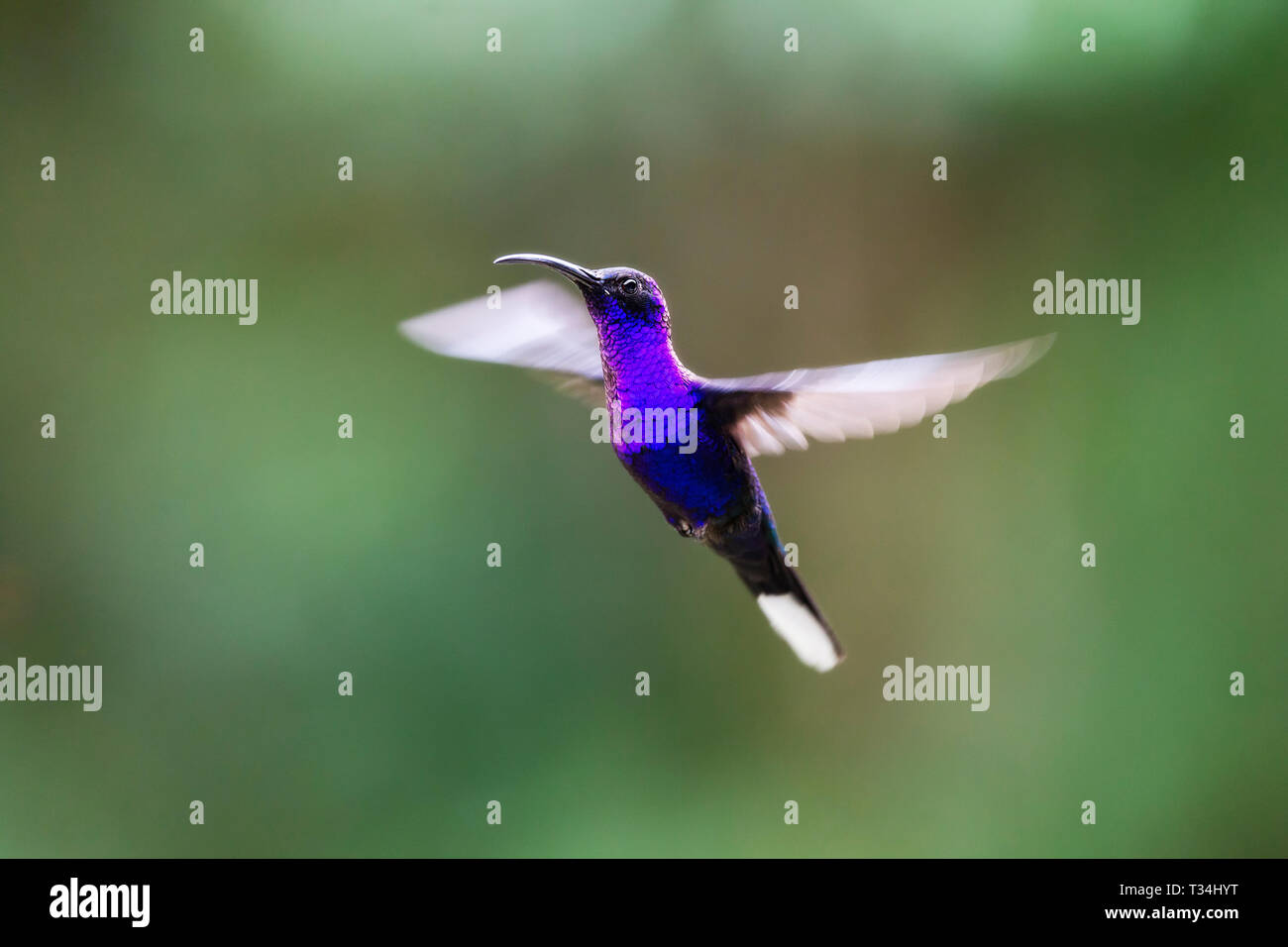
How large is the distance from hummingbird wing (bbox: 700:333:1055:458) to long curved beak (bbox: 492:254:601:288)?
→ 0.13 meters

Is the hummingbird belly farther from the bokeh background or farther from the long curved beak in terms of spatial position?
the bokeh background

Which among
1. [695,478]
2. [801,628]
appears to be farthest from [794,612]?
[695,478]

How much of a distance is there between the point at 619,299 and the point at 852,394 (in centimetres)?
20

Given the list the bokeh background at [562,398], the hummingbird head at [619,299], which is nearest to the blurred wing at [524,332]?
the hummingbird head at [619,299]

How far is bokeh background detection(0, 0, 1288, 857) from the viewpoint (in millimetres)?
2580

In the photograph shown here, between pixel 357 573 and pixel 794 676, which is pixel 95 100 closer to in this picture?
pixel 357 573

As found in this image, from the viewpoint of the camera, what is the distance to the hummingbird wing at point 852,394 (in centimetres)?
66

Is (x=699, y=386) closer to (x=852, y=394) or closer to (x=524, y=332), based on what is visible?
(x=852, y=394)

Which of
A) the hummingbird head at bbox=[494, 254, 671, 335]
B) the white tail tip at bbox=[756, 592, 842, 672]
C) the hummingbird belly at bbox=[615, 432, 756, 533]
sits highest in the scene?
the hummingbird head at bbox=[494, 254, 671, 335]

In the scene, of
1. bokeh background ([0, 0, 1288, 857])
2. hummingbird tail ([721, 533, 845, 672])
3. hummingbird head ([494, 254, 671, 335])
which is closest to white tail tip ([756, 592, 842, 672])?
hummingbird tail ([721, 533, 845, 672])

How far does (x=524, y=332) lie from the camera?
1.06 m

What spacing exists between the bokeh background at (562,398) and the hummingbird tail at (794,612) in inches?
55.0

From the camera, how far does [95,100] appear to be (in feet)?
8.48
